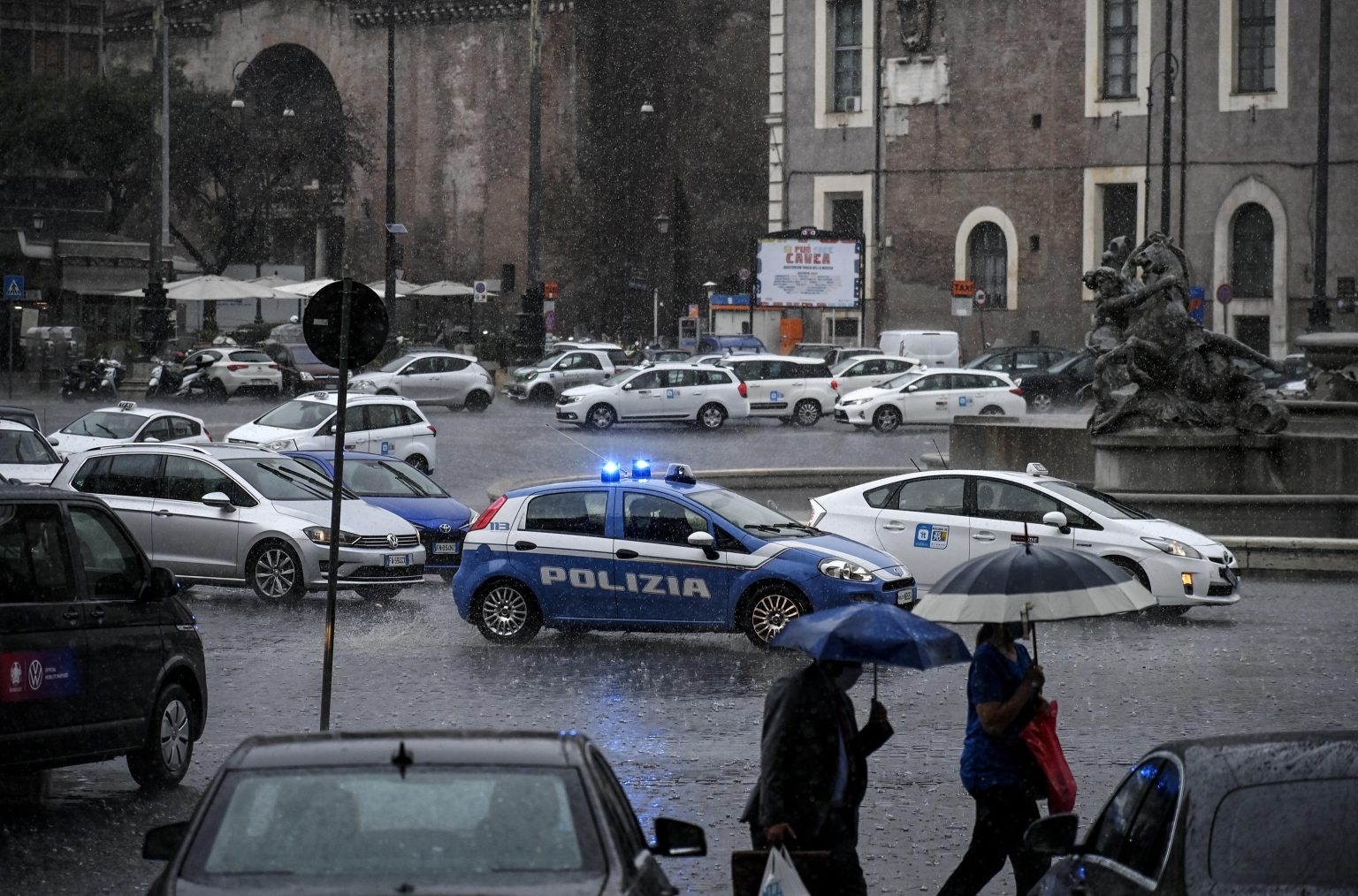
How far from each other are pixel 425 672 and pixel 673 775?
436 cm

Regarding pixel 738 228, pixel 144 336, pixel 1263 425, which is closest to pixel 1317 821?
pixel 1263 425

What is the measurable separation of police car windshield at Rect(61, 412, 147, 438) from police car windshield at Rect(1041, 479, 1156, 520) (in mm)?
14845

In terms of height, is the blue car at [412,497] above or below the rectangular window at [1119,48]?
below

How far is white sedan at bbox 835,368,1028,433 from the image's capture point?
4038cm

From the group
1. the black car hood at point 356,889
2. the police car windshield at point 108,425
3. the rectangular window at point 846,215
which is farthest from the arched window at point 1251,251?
the black car hood at point 356,889

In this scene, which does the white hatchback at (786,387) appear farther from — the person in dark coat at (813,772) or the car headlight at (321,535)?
the person in dark coat at (813,772)

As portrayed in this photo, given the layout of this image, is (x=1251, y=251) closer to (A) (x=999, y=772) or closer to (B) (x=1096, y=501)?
(B) (x=1096, y=501)

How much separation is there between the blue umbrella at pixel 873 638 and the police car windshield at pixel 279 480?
1313 centimetres

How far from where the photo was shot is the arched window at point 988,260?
6100cm

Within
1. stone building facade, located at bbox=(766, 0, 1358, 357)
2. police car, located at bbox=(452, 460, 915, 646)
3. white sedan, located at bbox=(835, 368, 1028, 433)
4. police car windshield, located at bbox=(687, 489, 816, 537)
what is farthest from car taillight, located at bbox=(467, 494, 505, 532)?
stone building facade, located at bbox=(766, 0, 1358, 357)

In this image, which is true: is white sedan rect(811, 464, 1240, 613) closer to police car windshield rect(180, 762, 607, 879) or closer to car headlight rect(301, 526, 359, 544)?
car headlight rect(301, 526, 359, 544)

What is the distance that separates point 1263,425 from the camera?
76.9 feet

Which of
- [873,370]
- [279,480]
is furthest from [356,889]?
[873,370]

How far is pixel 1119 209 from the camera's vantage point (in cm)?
5950
